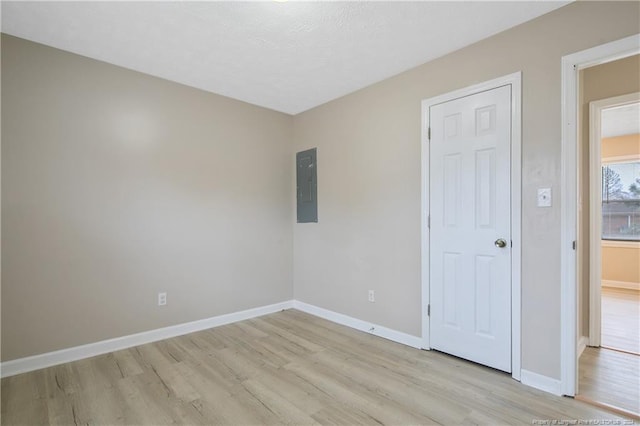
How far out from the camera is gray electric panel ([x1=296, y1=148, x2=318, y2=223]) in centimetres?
402

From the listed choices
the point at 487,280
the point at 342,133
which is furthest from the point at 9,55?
the point at 487,280

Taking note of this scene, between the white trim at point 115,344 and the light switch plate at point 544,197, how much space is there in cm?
313

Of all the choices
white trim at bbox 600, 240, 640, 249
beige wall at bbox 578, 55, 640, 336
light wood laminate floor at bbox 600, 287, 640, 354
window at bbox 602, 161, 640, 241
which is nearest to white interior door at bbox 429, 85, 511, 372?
beige wall at bbox 578, 55, 640, 336

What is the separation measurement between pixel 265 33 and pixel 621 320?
491cm

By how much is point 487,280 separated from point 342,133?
2.17 meters

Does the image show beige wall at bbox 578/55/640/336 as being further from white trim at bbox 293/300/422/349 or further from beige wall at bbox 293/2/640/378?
white trim at bbox 293/300/422/349

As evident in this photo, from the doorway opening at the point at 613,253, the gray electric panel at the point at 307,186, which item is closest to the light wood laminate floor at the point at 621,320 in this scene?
the doorway opening at the point at 613,253

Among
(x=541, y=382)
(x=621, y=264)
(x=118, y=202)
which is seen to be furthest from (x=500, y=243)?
(x=621, y=264)

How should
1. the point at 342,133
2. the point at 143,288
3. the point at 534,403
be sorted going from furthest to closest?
1. the point at 342,133
2. the point at 143,288
3. the point at 534,403

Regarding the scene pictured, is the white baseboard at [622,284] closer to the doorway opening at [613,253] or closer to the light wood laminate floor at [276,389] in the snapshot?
the doorway opening at [613,253]

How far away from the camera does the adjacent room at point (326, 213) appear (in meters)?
2.07

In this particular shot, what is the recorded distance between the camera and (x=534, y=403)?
2002mm

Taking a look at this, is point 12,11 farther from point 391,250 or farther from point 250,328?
point 391,250

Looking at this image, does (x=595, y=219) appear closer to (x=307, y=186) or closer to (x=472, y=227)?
(x=472, y=227)
